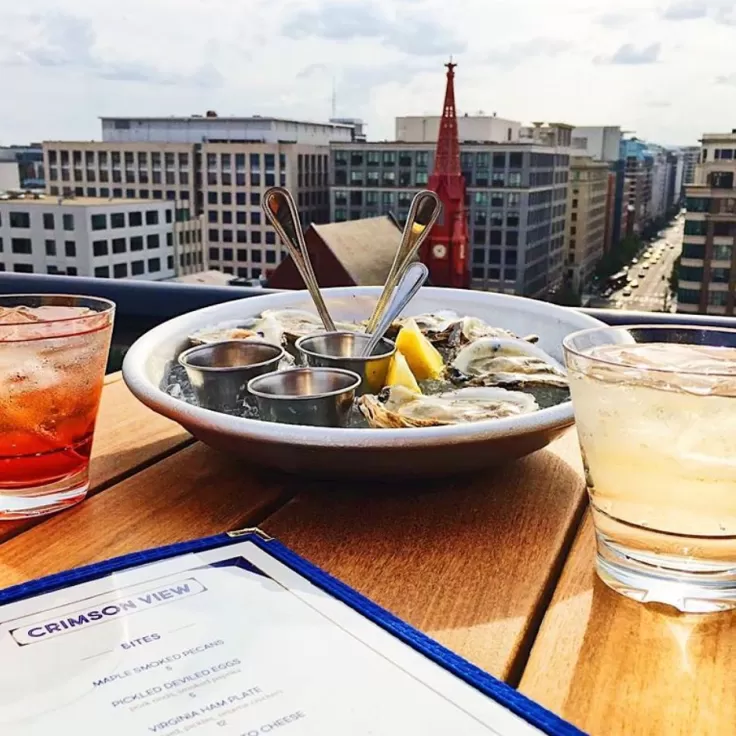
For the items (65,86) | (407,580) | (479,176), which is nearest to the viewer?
(407,580)

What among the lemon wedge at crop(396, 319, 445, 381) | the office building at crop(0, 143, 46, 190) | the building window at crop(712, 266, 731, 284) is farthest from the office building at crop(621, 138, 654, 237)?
the lemon wedge at crop(396, 319, 445, 381)

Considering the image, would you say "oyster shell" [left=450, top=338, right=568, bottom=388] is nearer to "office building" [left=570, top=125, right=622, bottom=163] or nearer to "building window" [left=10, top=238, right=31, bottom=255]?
"office building" [left=570, top=125, right=622, bottom=163]

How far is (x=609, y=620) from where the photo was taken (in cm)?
38

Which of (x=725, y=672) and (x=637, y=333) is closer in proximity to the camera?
(x=725, y=672)

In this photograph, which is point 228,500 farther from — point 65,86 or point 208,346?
point 65,86

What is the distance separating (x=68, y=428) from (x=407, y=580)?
0.24m

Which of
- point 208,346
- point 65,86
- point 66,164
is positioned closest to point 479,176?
point 65,86

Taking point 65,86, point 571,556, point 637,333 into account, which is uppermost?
point 65,86

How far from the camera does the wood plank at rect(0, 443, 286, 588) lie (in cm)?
44

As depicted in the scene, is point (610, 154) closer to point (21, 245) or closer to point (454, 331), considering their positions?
point (21, 245)

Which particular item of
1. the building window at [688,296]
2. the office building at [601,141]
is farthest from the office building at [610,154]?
the building window at [688,296]

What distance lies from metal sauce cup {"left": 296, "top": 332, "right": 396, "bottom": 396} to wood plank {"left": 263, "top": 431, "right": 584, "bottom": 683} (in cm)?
11

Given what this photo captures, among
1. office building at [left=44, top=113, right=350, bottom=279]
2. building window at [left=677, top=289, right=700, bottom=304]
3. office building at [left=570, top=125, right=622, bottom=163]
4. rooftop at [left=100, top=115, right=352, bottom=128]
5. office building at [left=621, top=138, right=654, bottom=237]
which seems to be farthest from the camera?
rooftop at [left=100, top=115, right=352, bottom=128]

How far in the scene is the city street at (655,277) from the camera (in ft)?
16.9
